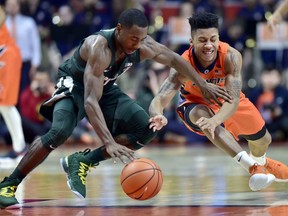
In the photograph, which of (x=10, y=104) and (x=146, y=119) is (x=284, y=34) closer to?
(x=10, y=104)

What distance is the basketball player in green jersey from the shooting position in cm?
646

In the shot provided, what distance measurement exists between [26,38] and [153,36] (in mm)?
2297

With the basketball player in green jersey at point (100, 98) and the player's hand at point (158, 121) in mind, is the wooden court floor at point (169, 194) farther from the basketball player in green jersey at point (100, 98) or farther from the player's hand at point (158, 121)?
the player's hand at point (158, 121)

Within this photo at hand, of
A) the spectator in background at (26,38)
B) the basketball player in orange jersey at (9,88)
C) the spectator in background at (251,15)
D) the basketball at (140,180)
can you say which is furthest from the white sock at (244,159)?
the spectator in background at (251,15)

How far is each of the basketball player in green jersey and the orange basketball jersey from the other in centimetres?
49

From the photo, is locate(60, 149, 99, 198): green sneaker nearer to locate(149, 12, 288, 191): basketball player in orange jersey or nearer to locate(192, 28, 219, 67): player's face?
locate(149, 12, 288, 191): basketball player in orange jersey

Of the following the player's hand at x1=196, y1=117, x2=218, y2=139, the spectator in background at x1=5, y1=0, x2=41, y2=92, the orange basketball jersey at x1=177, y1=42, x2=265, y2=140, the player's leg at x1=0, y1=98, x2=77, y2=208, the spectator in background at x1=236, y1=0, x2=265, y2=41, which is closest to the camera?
the player's leg at x1=0, y1=98, x2=77, y2=208

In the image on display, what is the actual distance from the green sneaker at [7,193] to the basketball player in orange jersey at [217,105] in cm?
121

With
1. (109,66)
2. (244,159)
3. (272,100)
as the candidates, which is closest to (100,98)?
(109,66)

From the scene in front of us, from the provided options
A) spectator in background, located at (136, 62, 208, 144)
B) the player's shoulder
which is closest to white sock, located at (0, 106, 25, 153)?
spectator in background, located at (136, 62, 208, 144)

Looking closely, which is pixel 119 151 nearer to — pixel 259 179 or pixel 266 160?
pixel 259 179

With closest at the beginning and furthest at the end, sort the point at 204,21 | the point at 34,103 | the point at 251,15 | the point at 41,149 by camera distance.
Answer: the point at 41,149, the point at 204,21, the point at 34,103, the point at 251,15

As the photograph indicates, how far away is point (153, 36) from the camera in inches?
597

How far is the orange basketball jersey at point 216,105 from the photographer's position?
24.7 ft
